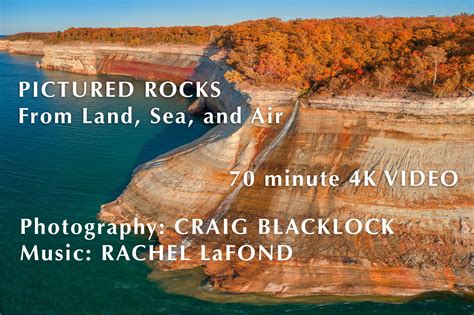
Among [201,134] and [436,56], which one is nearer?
[436,56]

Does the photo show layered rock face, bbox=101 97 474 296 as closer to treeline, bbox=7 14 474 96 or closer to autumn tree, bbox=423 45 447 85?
treeline, bbox=7 14 474 96

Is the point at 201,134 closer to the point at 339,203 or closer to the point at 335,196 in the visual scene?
the point at 335,196

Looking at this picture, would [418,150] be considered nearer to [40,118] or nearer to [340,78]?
[340,78]

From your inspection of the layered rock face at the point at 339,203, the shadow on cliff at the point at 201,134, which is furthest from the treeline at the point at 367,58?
the shadow on cliff at the point at 201,134

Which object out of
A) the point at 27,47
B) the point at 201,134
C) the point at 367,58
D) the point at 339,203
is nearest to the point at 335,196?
the point at 339,203

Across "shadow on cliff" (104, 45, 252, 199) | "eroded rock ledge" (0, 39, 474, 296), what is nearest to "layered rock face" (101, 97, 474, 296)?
"eroded rock ledge" (0, 39, 474, 296)

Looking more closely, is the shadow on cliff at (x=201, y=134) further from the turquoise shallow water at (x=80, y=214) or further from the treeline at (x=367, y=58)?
the treeline at (x=367, y=58)
